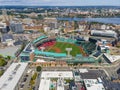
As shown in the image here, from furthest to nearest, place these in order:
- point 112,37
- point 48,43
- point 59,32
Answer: point 59,32
point 112,37
point 48,43

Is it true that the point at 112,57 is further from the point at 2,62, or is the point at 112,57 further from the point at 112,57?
the point at 2,62

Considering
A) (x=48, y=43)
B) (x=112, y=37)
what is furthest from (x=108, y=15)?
(x=48, y=43)

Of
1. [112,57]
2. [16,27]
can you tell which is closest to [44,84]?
[112,57]

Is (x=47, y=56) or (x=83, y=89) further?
(x=47, y=56)

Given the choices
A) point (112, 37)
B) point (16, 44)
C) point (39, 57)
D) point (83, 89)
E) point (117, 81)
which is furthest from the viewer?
point (112, 37)

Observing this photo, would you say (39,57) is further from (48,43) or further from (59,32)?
(59,32)

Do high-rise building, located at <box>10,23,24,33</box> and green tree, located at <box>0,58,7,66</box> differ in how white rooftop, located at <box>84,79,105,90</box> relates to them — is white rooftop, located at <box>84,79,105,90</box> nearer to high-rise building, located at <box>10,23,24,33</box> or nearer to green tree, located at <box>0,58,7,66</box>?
green tree, located at <box>0,58,7,66</box>
